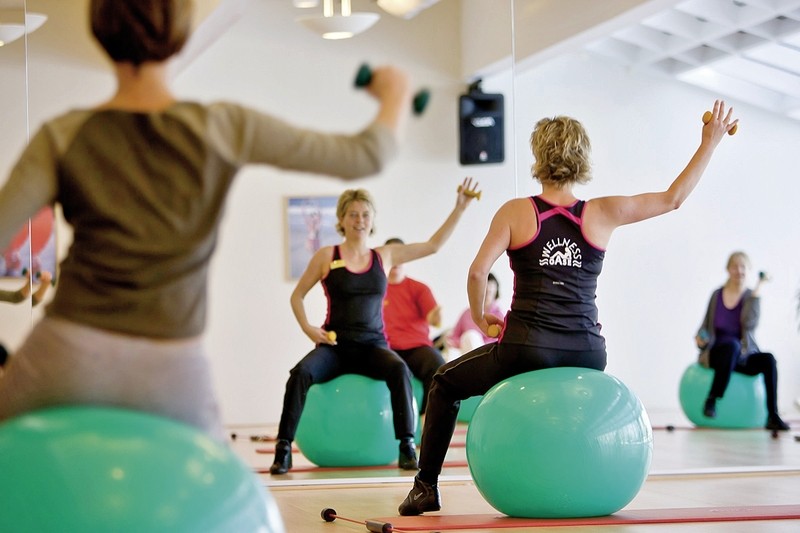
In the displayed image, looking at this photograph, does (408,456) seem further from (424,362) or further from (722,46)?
(722,46)

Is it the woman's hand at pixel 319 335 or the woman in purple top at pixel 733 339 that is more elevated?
the woman's hand at pixel 319 335

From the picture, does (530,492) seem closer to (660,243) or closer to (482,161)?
(482,161)

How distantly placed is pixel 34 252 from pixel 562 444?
1964mm

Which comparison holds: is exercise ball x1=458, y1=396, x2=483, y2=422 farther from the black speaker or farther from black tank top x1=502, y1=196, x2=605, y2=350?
black tank top x1=502, y1=196, x2=605, y2=350

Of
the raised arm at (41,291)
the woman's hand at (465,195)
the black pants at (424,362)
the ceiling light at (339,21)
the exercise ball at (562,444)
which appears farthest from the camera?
the black pants at (424,362)

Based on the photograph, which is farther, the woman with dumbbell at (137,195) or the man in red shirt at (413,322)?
the man in red shirt at (413,322)

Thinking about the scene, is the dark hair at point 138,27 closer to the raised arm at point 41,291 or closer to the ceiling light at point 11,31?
the raised arm at point 41,291

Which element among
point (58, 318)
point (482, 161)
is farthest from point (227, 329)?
point (58, 318)

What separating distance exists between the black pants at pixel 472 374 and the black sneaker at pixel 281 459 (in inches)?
48.0

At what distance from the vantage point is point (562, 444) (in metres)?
3.14

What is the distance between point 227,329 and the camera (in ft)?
14.5

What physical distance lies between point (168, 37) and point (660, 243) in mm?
6090

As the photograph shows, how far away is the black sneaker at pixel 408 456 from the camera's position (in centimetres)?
465

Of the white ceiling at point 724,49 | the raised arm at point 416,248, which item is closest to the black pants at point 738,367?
the white ceiling at point 724,49
